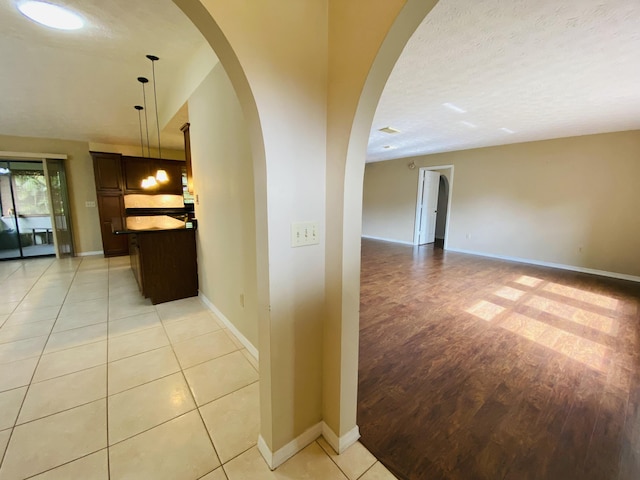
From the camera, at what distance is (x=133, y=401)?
68.0 inches

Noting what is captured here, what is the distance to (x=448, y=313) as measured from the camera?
122 inches

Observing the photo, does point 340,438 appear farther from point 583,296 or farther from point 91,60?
point 583,296

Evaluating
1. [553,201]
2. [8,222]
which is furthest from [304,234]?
[8,222]

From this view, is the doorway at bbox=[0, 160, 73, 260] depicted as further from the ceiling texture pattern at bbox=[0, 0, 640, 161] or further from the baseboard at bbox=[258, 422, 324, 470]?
the baseboard at bbox=[258, 422, 324, 470]

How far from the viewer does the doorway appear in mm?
5418

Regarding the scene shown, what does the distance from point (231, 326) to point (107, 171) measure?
5499mm

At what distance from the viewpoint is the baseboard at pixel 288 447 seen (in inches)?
52.2

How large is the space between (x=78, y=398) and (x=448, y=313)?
339 cm

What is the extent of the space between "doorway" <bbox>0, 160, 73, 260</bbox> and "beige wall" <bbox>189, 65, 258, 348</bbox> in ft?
15.5

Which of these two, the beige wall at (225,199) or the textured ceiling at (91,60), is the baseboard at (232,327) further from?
the textured ceiling at (91,60)

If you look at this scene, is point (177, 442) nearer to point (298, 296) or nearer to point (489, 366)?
point (298, 296)

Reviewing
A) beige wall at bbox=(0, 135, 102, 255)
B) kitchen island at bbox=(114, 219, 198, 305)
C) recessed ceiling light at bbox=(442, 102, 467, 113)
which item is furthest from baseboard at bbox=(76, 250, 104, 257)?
recessed ceiling light at bbox=(442, 102, 467, 113)

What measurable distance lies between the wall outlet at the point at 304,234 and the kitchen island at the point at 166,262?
2563 millimetres

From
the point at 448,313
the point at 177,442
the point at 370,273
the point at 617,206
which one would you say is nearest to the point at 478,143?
the point at 617,206
